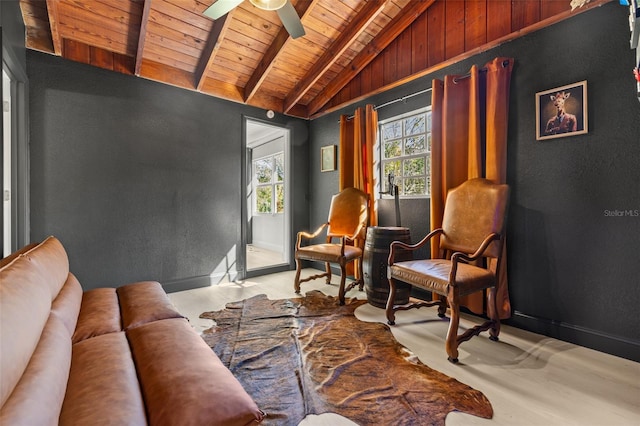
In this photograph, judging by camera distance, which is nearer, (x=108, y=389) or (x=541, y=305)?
(x=108, y=389)

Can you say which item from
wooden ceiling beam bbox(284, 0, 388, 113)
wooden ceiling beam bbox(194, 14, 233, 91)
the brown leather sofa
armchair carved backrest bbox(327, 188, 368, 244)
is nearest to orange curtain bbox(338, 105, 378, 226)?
armchair carved backrest bbox(327, 188, 368, 244)

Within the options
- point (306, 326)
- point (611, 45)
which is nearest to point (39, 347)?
point (306, 326)

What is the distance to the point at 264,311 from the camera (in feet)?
8.70

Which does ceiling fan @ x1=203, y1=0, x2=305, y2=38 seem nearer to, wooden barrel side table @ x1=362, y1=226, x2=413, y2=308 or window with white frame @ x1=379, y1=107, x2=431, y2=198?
window with white frame @ x1=379, y1=107, x2=431, y2=198

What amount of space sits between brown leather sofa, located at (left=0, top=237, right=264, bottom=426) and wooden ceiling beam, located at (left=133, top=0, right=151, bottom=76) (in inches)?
85.0

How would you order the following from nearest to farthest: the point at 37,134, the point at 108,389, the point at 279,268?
1. the point at 108,389
2. the point at 37,134
3. the point at 279,268

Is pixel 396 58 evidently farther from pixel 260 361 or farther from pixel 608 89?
pixel 260 361

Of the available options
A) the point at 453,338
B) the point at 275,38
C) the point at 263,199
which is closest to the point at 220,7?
the point at 275,38

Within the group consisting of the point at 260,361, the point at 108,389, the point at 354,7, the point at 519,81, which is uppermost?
the point at 354,7

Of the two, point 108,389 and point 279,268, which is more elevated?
point 108,389

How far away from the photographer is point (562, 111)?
2.11 metres

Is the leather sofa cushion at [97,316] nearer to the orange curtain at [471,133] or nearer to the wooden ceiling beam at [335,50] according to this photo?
the orange curtain at [471,133]

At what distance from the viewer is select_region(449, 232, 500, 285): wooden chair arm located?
187 cm

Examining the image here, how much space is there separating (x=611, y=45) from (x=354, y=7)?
2.07m
